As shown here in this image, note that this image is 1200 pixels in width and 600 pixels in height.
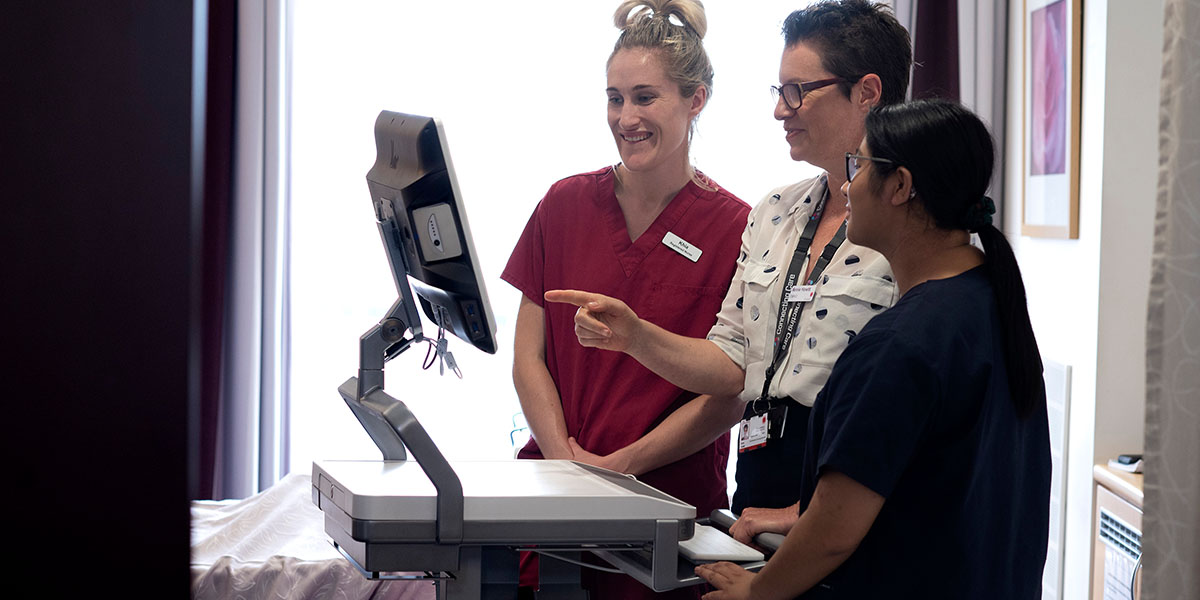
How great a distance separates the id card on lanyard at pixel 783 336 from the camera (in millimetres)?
1614

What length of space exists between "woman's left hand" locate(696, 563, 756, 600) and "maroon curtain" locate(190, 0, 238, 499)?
302cm

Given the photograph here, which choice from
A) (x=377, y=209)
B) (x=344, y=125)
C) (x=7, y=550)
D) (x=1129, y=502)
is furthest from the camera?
(x=344, y=125)

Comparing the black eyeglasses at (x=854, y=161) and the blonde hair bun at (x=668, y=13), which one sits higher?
the blonde hair bun at (x=668, y=13)

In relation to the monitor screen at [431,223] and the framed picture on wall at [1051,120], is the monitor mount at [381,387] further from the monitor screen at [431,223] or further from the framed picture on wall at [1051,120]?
the framed picture on wall at [1051,120]

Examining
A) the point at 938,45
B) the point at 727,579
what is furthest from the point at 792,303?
the point at 938,45

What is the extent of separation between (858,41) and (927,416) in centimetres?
69

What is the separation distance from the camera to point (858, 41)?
5.45ft

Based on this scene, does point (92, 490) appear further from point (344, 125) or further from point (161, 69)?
point (344, 125)

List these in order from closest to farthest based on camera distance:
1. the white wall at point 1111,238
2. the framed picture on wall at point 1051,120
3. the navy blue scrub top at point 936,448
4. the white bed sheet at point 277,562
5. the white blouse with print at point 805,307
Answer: the navy blue scrub top at point 936,448 → the white blouse with print at point 805,307 → the white bed sheet at point 277,562 → the white wall at point 1111,238 → the framed picture on wall at point 1051,120

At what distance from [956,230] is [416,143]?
71 cm

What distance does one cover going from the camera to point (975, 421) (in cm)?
126

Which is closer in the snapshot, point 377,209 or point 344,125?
point 377,209

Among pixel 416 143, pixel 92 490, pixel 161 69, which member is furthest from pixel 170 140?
pixel 416 143

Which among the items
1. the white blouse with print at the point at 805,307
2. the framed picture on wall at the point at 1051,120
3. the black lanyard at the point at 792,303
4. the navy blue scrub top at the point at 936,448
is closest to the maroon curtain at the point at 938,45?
the framed picture on wall at the point at 1051,120
